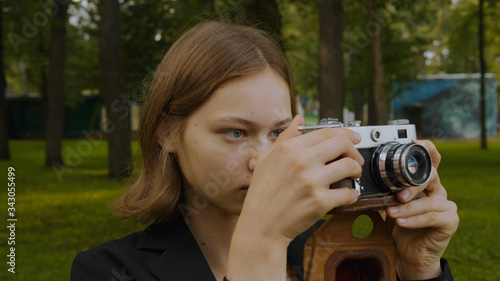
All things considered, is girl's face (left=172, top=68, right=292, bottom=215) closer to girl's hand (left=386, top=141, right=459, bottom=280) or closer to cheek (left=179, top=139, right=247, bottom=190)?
cheek (left=179, top=139, right=247, bottom=190)

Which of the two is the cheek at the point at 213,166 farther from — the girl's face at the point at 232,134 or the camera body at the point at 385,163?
the camera body at the point at 385,163

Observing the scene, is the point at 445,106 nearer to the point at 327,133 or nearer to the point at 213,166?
the point at 213,166

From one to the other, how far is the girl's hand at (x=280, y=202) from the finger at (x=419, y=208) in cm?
42

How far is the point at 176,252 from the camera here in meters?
1.96

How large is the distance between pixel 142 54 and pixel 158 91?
1652 cm

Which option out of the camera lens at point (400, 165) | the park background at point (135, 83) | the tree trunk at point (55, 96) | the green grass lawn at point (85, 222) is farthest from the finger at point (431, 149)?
the tree trunk at point (55, 96)

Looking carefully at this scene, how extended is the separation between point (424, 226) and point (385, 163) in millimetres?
316

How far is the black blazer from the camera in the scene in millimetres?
1901

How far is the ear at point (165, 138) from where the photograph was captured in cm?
211

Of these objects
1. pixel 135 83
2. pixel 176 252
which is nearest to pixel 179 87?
pixel 176 252

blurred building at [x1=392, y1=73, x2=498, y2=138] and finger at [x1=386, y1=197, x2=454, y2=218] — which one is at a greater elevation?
finger at [x1=386, y1=197, x2=454, y2=218]

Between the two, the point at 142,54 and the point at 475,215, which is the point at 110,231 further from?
the point at 142,54

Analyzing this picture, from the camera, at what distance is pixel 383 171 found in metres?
1.82

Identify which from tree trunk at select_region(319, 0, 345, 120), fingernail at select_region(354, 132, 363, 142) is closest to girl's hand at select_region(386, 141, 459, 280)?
fingernail at select_region(354, 132, 363, 142)
